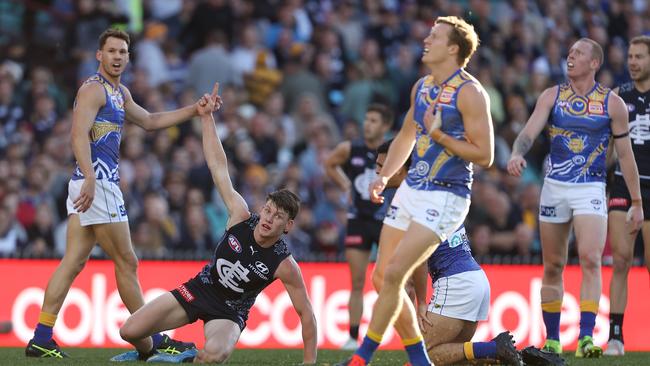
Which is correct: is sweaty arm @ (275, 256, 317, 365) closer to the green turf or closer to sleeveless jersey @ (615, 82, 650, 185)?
the green turf

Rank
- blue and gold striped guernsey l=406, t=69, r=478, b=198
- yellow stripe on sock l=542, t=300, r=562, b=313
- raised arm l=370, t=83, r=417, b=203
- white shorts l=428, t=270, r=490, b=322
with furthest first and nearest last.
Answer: yellow stripe on sock l=542, t=300, r=562, b=313 → white shorts l=428, t=270, r=490, b=322 → raised arm l=370, t=83, r=417, b=203 → blue and gold striped guernsey l=406, t=69, r=478, b=198

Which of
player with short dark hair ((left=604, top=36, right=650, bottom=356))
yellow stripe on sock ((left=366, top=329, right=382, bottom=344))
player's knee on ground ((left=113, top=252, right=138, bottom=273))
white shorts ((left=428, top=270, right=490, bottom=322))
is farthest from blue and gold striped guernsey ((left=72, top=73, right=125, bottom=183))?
player with short dark hair ((left=604, top=36, right=650, bottom=356))

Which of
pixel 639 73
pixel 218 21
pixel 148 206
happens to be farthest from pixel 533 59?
pixel 639 73

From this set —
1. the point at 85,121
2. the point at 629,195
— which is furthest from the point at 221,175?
the point at 629,195

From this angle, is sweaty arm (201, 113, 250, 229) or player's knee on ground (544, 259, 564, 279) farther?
player's knee on ground (544, 259, 564, 279)

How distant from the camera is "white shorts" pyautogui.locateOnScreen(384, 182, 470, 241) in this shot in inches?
336

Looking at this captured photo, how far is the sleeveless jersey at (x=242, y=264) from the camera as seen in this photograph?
10203mm

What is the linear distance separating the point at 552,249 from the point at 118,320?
5343 mm

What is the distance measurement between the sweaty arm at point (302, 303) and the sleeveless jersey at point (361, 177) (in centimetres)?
381

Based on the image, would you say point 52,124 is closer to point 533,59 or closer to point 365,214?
point 365,214

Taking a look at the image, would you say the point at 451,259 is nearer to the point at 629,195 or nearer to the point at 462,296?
the point at 462,296

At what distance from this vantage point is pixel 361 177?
46.3ft

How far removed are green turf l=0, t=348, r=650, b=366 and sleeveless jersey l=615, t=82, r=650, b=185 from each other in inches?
67.8

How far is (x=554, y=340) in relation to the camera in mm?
11172
